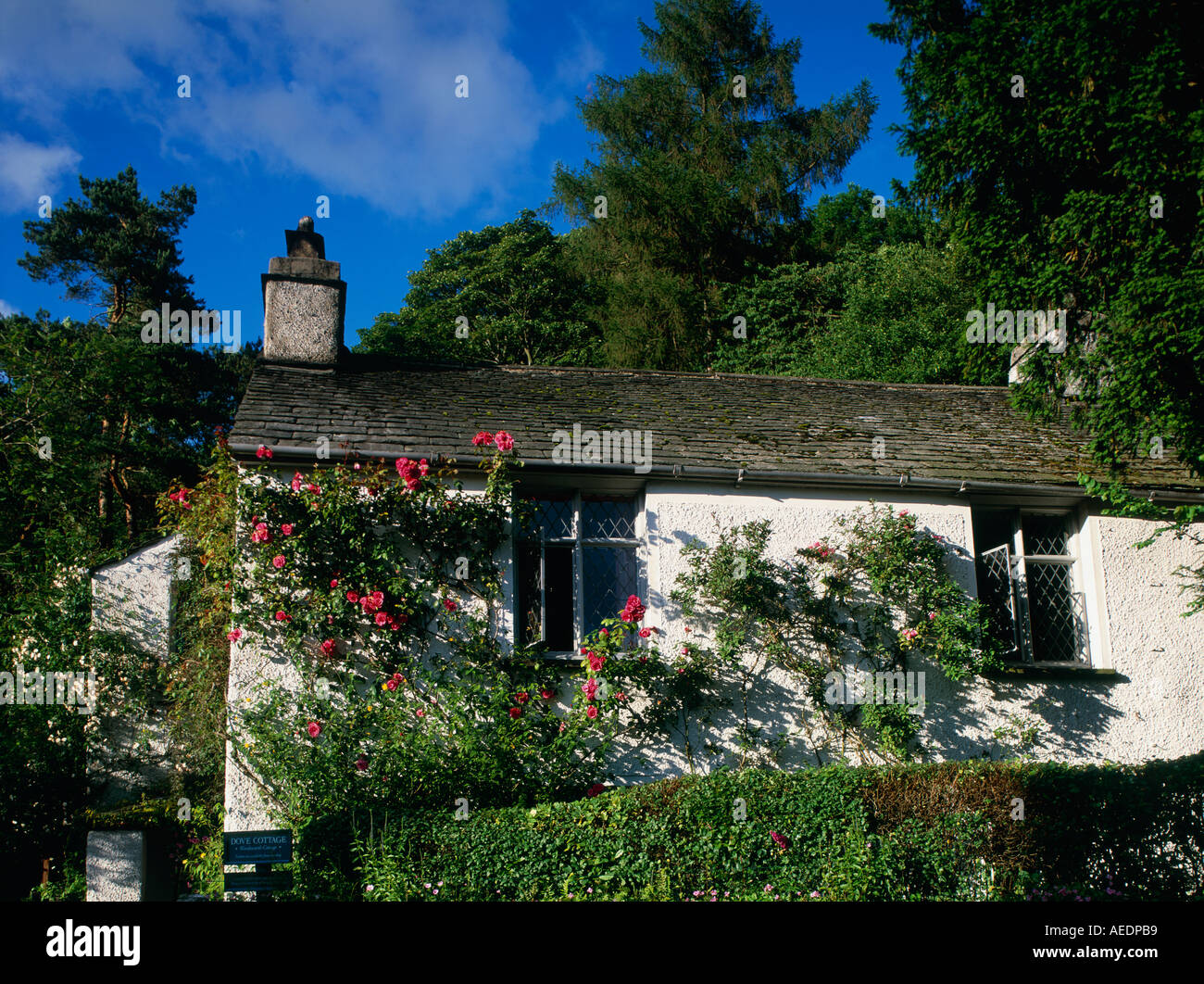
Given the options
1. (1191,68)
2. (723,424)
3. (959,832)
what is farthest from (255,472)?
(1191,68)

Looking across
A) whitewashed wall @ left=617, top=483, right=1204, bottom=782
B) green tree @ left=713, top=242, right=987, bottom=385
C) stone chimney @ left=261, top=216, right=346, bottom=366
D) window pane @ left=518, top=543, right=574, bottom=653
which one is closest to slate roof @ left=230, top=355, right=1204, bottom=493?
stone chimney @ left=261, top=216, right=346, bottom=366

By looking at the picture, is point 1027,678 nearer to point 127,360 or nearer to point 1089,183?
point 1089,183

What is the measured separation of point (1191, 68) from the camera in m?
9.45

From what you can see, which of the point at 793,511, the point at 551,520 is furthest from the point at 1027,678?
the point at 551,520

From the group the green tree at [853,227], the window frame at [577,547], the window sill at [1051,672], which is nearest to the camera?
the window frame at [577,547]

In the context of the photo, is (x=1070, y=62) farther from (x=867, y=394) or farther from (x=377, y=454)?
(x=377, y=454)

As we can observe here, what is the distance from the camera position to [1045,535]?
10.7 meters

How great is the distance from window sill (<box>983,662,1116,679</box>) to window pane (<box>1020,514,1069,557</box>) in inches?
56.4

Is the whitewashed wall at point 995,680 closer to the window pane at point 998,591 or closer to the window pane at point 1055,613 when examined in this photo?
the window pane at point 1055,613

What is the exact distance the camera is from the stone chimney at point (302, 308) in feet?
37.9

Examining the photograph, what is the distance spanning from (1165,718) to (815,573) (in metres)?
4.40

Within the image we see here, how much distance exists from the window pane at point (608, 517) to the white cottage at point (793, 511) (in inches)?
0.7

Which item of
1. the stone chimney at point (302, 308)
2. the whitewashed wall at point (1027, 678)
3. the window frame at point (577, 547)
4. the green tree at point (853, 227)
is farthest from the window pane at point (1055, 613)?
the green tree at point (853, 227)

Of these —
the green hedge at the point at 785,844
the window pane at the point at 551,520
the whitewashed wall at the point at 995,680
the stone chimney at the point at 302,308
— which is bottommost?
the green hedge at the point at 785,844
